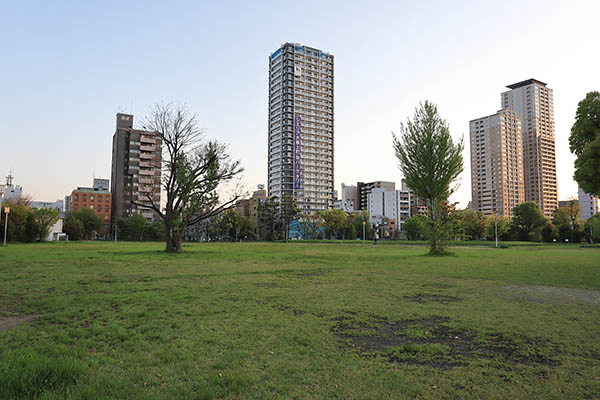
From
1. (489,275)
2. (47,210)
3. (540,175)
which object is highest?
(540,175)

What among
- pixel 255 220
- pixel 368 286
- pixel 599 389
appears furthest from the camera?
pixel 255 220

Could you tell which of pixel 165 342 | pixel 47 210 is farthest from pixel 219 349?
pixel 47 210

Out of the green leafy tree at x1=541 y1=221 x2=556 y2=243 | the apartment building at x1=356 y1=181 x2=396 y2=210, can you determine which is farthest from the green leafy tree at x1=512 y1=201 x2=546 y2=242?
the apartment building at x1=356 y1=181 x2=396 y2=210

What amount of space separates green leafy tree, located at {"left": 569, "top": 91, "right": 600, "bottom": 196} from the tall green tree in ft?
33.4

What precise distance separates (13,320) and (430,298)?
862 cm

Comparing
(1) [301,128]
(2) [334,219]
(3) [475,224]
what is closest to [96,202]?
(1) [301,128]

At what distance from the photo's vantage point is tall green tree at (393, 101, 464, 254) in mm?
27984

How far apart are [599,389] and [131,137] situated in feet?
394

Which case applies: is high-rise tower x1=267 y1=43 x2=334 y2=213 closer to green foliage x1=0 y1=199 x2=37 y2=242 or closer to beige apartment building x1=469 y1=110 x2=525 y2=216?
beige apartment building x1=469 y1=110 x2=525 y2=216

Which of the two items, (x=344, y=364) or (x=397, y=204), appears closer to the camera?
(x=344, y=364)

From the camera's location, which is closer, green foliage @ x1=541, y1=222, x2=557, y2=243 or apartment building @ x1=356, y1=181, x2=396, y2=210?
green foliage @ x1=541, y1=222, x2=557, y2=243

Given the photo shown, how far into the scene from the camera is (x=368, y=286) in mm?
11227

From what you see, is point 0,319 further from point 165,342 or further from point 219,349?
point 219,349

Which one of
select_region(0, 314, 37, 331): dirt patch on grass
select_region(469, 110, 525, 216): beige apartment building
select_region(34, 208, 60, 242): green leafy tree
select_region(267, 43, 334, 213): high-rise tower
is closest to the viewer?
select_region(0, 314, 37, 331): dirt patch on grass
